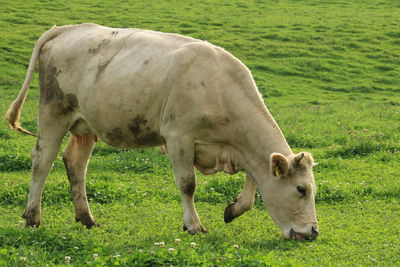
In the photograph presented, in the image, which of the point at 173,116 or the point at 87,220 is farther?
the point at 87,220

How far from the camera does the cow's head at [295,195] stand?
27.9 ft

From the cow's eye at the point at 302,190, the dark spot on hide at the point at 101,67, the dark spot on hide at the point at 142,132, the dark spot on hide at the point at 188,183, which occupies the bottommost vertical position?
the dark spot on hide at the point at 188,183

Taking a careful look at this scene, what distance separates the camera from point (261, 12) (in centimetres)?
3953

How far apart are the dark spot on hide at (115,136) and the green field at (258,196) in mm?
1107

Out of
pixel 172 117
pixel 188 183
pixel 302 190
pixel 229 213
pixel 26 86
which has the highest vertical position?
pixel 172 117

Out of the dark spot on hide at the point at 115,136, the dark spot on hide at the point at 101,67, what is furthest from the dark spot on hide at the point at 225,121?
the dark spot on hide at the point at 101,67

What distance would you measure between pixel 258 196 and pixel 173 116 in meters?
2.82

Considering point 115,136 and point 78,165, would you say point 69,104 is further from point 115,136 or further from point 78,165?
point 78,165

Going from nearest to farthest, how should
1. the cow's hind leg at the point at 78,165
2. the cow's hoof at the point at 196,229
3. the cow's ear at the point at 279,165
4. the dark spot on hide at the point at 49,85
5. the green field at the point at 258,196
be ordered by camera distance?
1. the green field at the point at 258,196
2. the cow's ear at the point at 279,165
3. the cow's hoof at the point at 196,229
4. the dark spot on hide at the point at 49,85
5. the cow's hind leg at the point at 78,165

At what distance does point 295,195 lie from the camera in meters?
8.54

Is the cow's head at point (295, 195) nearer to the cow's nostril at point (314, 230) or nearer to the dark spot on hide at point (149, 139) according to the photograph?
the cow's nostril at point (314, 230)

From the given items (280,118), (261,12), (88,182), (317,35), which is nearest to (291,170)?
(88,182)

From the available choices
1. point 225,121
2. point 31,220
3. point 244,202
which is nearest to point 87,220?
point 31,220

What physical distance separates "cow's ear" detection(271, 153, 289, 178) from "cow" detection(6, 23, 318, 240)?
0.01 m
